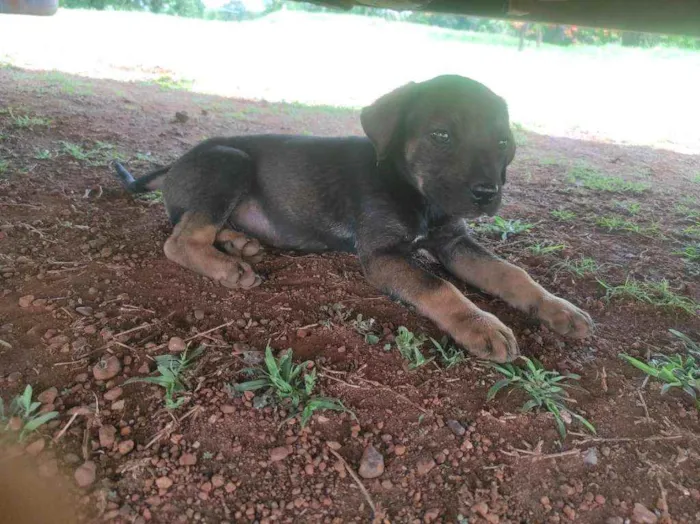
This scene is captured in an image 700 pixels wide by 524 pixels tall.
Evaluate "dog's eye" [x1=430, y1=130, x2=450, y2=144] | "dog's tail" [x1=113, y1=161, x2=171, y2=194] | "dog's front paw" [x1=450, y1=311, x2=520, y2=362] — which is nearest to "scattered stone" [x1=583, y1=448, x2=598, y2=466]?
"dog's front paw" [x1=450, y1=311, x2=520, y2=362]

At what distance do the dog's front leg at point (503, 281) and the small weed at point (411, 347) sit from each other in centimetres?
81

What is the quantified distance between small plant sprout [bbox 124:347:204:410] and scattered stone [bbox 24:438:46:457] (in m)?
0.46

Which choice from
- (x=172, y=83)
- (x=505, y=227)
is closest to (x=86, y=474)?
(x=505, y=227)

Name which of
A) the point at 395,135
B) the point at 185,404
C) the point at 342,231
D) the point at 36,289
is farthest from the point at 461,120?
the point at 36,289

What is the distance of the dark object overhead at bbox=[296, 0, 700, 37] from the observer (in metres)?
4.29

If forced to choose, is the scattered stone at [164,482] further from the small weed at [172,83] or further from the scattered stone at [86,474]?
the small weed at [172,83]

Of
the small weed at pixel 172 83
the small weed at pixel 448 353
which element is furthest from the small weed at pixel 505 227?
the small weed at pixel 172 83

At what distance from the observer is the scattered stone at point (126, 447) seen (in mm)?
2146

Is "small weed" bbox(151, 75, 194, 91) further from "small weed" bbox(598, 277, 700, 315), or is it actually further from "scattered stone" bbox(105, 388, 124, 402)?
"small weed" bbox(598, 277, 700, 315)

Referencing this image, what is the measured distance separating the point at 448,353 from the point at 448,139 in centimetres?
147

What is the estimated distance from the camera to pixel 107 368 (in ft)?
8.45

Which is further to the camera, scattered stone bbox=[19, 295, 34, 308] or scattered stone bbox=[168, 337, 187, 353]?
scattered stone bbox=[19, 295, 34, 308]

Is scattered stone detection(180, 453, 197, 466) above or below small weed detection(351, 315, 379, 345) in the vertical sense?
above

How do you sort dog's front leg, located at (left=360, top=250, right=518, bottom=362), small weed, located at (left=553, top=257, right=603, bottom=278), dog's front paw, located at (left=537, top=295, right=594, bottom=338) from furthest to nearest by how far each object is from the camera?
small weed, located at (left=553, top=257, right=603, bottom=278) < dog's front paw, located at (left=537, top=295, right=594, bottom=338) < dog's front leg, located at (left=360, top=250, right=518, bottom=362)
